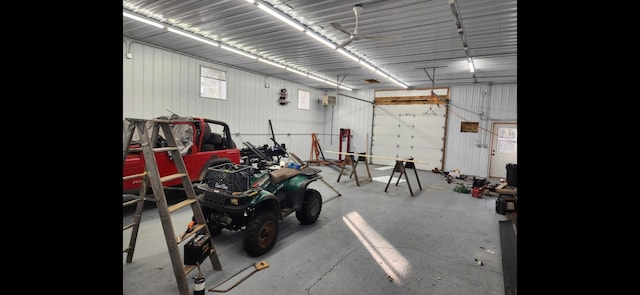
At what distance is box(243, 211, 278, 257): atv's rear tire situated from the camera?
3.50m

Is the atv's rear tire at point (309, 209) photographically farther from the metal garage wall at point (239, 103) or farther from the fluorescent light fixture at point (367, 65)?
the metal garage wall at point (239, 103)

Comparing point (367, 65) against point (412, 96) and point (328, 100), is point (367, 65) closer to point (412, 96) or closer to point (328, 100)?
point (328, 100)

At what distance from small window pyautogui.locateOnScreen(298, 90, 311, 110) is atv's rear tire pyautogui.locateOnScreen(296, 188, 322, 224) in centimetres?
854

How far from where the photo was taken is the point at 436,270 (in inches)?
136

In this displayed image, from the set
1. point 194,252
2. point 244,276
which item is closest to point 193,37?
point 194,252

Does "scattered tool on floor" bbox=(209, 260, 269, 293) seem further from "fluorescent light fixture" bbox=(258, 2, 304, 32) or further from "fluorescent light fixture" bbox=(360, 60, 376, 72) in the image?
"fluorescent light fixture" bbox=(360, 60, 376, 72)

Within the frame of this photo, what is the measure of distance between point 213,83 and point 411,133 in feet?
27.7

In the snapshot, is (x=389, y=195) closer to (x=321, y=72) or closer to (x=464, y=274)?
(x=464, y=274)

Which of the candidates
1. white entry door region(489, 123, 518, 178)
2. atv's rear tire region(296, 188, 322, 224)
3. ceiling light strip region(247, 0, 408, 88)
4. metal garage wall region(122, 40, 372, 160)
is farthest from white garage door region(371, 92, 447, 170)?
atv's rear tire region(296, 188, 322, 224)

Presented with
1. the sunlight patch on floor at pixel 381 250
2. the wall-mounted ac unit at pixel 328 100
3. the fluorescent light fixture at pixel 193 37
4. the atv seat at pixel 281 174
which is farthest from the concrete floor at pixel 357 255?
the wall-mounted ac unit at pixel 328 100

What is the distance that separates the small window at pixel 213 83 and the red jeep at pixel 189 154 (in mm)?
2873
